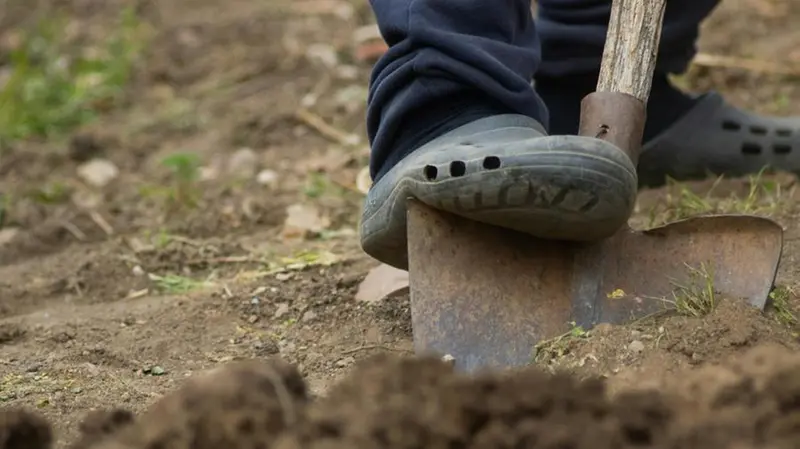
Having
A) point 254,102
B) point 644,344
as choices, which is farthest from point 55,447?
point 254,102

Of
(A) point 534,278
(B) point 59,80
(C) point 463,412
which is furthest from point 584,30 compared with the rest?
(B) point 59,80

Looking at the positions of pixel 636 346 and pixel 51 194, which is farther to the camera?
pixel 51 194

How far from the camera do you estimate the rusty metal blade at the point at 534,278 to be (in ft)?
6.75

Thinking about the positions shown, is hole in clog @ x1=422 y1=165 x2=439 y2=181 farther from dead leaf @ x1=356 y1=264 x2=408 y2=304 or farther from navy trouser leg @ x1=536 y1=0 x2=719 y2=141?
navy trouser leg @ x1=536 y1=0 x2=719 y2=141

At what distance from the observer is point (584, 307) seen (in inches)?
81.7

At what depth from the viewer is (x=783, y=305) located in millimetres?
2076

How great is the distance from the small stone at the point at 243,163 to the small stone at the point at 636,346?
83.2 inches

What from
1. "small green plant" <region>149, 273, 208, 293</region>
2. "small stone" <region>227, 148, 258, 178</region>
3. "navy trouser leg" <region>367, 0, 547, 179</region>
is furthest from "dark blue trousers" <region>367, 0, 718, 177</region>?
"small stone" <region>227, 148, 258, 178</region>

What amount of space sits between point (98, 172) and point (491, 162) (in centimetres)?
240

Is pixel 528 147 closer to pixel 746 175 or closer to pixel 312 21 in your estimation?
pixel 746 175

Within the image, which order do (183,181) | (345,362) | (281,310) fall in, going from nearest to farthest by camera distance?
(345,362) → (281,310) → (183,181)

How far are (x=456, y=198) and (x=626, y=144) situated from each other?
334mm

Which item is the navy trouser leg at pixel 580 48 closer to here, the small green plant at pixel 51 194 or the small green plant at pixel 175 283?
the small green plant at pixel 175 283

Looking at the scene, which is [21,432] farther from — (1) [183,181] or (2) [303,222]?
(1) [183,181]
